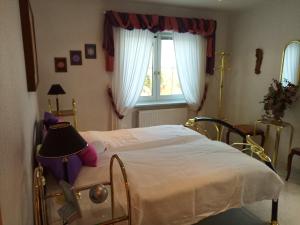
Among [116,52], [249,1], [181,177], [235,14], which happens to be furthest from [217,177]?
[235,14]

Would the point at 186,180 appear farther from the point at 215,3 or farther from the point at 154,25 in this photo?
the point at 215,3

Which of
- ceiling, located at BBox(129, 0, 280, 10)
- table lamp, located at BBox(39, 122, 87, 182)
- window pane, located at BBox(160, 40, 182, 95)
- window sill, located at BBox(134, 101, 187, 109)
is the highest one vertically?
ceiling, located at BBox(129, 0, 280, 10)

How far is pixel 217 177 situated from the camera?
1.93 meters

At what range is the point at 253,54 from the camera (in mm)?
4125

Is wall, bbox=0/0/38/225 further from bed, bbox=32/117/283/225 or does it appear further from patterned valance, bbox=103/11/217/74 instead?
patterned valance, bbox=103/11/217/74

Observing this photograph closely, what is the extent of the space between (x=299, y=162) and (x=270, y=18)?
2238mm

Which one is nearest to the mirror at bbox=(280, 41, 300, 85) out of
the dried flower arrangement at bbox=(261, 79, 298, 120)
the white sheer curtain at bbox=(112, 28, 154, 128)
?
the dried flower arrangement at bbox=(261, 79, 298, 120)

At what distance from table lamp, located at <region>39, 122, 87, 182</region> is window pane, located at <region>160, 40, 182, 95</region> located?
A: 3.23 m

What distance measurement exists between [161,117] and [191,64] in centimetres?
110

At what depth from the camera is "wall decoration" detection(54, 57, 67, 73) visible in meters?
3.54

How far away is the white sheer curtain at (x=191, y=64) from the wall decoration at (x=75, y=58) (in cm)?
163

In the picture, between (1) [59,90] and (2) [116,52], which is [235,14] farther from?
(1) [59,90]

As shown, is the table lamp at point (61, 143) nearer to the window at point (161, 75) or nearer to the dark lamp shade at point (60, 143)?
the dark lamp shade at point (60, 143)

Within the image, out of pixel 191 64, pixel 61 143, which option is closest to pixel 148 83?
pixel 191 64
